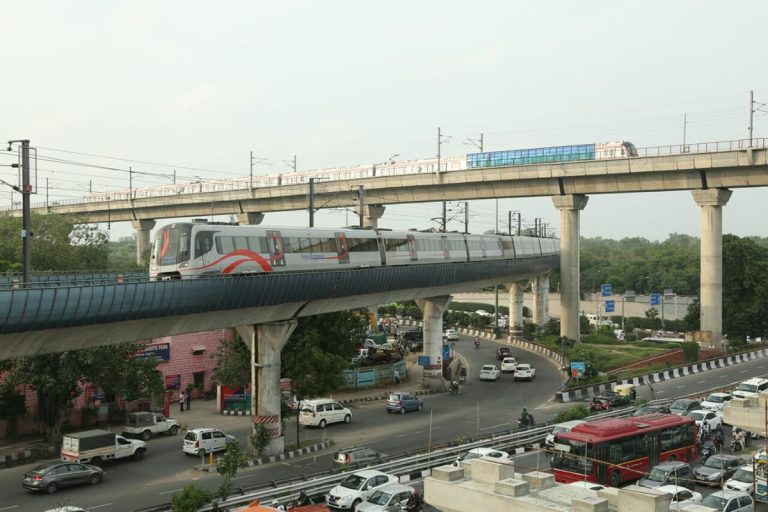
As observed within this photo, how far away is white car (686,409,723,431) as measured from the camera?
3469 centimetres

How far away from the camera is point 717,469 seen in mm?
27797

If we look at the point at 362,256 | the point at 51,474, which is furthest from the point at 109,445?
the point at 362,256

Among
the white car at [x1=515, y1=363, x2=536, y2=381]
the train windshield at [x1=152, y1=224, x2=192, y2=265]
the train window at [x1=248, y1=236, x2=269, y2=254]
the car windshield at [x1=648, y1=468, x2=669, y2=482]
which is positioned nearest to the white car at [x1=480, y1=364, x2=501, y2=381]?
the white car at [x1=515, y1=363, x2=536, y2=381]

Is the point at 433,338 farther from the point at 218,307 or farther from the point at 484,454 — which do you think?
the point at 218,307

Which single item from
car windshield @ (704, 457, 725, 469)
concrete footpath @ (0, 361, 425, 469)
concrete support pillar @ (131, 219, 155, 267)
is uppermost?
concrete support pillar @ (131, 219, 155, 267)

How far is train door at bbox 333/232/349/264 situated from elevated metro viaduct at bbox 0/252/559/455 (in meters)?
2.11

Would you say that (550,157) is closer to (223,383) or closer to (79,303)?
(223,383)

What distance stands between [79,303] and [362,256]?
20386 mm

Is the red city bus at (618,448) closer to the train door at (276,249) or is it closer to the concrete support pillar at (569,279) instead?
the train door at (276,249)

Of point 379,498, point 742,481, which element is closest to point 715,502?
point 742,481

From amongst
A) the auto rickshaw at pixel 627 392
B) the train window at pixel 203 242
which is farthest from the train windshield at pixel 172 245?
the auto rickshaw at pixel 627 392

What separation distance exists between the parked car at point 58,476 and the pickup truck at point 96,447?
5.95 feet

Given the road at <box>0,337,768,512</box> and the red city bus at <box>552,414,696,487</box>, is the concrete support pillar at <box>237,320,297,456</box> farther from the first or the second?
the red city bus at <box>552,414,696,487</box>

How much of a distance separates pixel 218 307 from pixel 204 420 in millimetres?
15500
